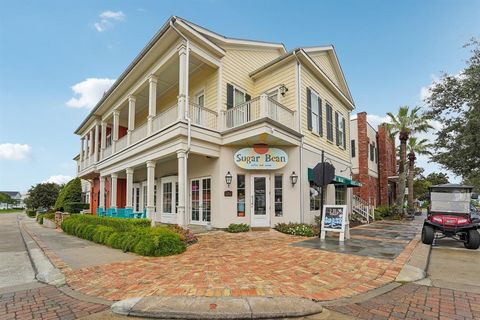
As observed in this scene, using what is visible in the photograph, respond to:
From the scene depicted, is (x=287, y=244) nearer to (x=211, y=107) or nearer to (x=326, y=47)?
(x=211, y=107)

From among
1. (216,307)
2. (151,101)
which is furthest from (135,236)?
(151,101)

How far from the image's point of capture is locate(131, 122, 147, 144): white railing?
41.5 feet

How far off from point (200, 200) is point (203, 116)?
3.82 meters

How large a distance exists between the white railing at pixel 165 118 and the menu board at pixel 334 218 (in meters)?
6.72

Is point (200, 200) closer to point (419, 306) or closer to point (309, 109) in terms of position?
point (309, 109)

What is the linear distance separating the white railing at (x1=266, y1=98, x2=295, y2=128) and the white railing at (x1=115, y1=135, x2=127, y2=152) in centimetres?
859

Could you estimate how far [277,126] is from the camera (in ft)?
33.6

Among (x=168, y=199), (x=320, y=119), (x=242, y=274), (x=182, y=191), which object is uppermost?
(x=320, y=119)

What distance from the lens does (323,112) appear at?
13.9m

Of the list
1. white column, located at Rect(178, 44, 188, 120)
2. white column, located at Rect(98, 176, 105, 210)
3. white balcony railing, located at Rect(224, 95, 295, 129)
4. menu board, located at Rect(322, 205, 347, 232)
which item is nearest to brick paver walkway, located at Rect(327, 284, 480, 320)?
menu board, located at Rect(322, 205, 347, 232)

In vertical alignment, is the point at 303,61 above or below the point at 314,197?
above

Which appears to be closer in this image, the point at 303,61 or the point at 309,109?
the point at 303,61

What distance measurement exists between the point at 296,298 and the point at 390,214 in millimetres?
18612

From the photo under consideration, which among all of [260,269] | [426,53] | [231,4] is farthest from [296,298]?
[426,53]
